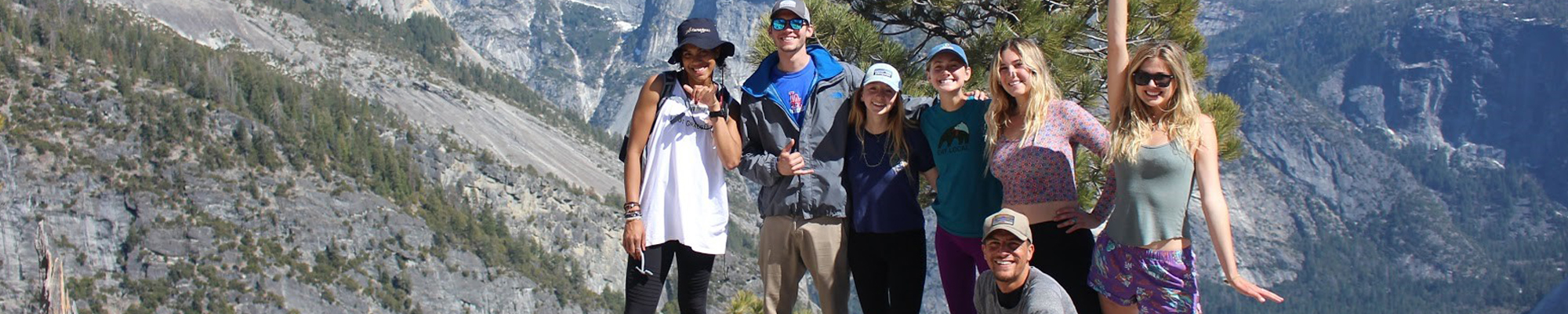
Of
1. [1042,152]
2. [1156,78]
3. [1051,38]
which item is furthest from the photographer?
[1051,38]

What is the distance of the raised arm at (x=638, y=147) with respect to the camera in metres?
6.30

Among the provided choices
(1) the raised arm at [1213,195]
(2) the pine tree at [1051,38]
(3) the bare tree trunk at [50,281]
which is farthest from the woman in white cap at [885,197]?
(3) the bare tree trunk at [50,281]

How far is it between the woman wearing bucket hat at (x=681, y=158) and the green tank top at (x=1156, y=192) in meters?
1.95

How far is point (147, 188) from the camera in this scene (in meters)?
107

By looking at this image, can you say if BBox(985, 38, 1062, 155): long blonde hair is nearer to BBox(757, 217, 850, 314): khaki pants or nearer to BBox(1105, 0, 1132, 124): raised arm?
BBox(1105, 0, 1132, 124): raised arm

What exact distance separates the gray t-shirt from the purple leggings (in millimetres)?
501

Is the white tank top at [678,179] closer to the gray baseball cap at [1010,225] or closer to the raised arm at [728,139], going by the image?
the raised arm at [728,139]

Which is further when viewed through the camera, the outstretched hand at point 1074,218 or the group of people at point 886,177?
the outstretched hand at point 1074,218

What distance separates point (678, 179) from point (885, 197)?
105 cm

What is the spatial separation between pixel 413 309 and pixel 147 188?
2432cm

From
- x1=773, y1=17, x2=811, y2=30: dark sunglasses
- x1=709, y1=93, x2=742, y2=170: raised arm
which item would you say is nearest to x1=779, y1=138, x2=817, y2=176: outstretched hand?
x1=709, y1=93, x2=742, y2=170: raised arm

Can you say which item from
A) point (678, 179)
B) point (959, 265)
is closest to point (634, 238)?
point (678, 179)

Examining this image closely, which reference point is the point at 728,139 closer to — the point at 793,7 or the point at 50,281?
the point at 793,7

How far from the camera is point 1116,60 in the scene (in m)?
5.93
